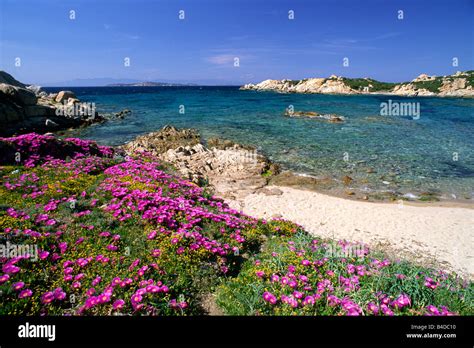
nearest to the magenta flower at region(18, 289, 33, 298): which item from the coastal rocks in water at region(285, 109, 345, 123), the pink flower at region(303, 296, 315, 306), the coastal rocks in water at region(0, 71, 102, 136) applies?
the pink flower at region(303, 296, 315, 306)

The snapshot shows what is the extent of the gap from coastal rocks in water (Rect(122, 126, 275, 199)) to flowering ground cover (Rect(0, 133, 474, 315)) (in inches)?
235

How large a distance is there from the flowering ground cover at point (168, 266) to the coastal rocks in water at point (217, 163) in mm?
5962

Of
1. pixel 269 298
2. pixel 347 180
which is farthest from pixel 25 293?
pixel 347 180

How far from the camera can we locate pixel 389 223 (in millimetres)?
12109

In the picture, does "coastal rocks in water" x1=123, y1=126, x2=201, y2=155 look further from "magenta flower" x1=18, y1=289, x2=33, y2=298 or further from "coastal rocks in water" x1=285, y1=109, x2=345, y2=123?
"coastal rocks in water" x1=285, y1=109, x2=345, y2=123

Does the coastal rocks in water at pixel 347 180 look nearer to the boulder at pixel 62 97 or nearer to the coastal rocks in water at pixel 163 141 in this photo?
the coastal rocks in water at pixel 163 141

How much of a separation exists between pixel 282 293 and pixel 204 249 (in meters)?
2.40

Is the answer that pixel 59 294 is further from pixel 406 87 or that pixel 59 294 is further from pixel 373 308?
pixel 406 87

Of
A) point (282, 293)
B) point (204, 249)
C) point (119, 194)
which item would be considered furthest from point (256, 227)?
point (119, 194)

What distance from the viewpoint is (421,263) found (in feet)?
30.0

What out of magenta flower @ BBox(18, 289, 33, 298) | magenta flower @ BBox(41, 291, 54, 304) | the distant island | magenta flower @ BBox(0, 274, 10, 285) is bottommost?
magenta flower @ BBox(41, 291, 54, 304)

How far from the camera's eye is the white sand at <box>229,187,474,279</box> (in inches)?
391

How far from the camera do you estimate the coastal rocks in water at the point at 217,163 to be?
16.5 meters

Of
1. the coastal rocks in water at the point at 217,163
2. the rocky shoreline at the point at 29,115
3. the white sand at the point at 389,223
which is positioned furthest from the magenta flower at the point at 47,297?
the rocky shoreline at the point at 29,115
